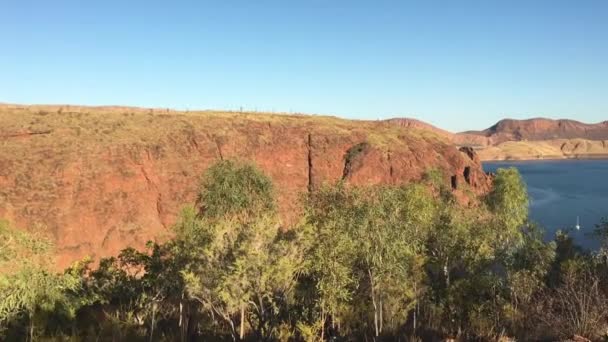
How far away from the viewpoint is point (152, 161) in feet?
190

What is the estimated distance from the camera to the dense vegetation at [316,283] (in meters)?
19.1

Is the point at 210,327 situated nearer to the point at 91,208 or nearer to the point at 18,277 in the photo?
the point at 18,277

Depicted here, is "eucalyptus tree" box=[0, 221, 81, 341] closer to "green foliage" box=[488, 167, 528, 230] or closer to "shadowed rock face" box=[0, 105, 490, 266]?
"shadowed rock face" box=[0, 105, 490, 266]

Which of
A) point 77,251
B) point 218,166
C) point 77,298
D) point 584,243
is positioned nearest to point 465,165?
point 584,243

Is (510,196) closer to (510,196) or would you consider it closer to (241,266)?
(510,196)

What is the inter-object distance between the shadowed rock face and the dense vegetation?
10.9 metres

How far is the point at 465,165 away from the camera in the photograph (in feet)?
262

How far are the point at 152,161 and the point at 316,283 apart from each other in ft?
136

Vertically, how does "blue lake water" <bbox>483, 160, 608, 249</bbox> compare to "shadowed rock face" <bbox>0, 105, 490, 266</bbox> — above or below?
below

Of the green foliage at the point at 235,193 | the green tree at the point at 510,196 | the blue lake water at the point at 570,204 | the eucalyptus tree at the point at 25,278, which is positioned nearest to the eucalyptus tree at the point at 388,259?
the green foliage at the point at 235,193

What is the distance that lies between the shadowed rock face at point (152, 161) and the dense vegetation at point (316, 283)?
1094cm

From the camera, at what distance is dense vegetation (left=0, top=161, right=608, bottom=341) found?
19.1 meters

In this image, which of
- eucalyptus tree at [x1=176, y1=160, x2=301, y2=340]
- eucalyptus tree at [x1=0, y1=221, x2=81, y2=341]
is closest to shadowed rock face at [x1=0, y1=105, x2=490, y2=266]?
eucalyptus tree at [x1=0, y1=221, x2=81, y2=341]

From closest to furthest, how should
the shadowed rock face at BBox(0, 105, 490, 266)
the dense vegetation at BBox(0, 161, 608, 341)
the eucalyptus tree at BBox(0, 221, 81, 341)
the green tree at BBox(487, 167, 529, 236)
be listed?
the dense vegetation at BBox(0, 161, 608, 341), the eucalyptus tree at BBox(0, 221, 81, 341), the shadowed rock face at BBox(0, 105, 490, 266), the green tree at BBox(487, 167, 529, 236)
